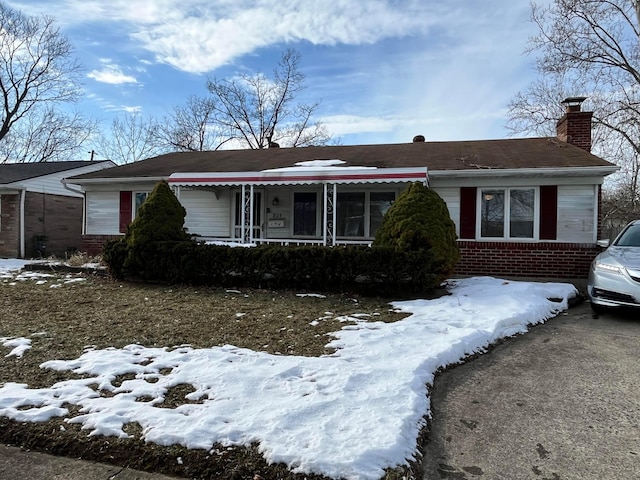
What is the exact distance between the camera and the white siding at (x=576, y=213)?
9.95 meters

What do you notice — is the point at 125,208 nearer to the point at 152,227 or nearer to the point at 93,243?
the point at 93,243

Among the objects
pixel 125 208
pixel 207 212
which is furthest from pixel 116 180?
pixel 207 212

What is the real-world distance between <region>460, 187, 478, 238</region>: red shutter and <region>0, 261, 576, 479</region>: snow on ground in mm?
5600

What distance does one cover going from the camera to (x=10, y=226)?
15289 mm

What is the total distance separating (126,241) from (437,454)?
8.43 meters

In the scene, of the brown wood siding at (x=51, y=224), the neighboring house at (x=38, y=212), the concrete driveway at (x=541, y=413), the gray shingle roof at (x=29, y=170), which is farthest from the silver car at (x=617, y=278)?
the gray shingle roof at (x=29, y=170)

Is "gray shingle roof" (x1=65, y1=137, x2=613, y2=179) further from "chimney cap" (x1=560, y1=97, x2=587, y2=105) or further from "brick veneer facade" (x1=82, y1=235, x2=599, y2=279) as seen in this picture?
"brick veneer facade" (x1=82, y1=235, x2=599, y2=279)

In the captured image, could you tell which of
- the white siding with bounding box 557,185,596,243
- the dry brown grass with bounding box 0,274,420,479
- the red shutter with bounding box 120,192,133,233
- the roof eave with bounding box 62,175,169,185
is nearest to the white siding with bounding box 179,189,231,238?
the roof eave with bounding box 62,175,169,185

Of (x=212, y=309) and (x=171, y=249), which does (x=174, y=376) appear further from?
(x=171, y=249)

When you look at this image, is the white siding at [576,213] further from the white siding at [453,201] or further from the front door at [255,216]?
the front door at [255,216]

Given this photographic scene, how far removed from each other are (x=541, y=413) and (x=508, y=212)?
7.91 meters

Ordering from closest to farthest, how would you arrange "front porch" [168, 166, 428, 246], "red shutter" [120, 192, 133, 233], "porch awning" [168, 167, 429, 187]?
"porch awning" [168, 167, 429, 187] → "front porch" [168, 166, 428, 246] → "red shutter" [120, 192, 133, 233]

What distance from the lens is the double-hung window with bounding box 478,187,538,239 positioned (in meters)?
10.3

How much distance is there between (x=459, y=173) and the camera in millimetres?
10367
